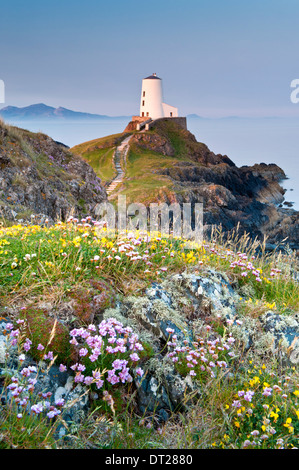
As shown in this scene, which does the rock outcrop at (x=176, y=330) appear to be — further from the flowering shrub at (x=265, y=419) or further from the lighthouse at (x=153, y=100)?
the lighthouse at (x=153, y=100)

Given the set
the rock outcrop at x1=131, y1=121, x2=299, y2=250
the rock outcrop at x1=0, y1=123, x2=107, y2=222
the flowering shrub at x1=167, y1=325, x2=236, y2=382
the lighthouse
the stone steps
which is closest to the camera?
the flowering shrub at x1=167, y1=325, x2=236, y2=382

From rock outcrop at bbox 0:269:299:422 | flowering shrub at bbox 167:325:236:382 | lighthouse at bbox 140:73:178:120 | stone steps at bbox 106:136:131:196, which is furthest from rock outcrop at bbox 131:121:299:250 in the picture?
flowering shrub at bbox 167:325:236:382

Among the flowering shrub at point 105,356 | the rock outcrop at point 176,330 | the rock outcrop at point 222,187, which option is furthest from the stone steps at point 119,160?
the flowering shrub at point 105,356

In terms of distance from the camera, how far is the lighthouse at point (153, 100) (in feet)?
353

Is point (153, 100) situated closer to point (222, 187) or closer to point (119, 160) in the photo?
point (119, 160)

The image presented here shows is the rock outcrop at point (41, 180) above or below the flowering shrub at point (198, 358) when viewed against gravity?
above

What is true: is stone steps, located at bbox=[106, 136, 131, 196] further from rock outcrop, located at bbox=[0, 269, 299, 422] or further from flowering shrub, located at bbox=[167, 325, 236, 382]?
flowering shrub, located at bbox=[167, 325, 236, 382]

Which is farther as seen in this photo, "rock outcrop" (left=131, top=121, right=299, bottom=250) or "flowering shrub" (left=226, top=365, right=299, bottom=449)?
"rock outcrop" (left=131, top=121, right=299, bottom=250)

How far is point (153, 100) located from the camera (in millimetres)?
107938

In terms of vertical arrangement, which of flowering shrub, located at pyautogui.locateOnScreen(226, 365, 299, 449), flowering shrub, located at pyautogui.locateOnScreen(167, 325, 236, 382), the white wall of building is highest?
the white wall of building

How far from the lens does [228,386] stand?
14.6 feet

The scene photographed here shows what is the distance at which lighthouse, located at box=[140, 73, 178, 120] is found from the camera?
353ft

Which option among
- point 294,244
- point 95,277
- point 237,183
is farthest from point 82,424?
point 237,183

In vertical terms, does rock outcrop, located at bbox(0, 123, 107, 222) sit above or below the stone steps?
below
